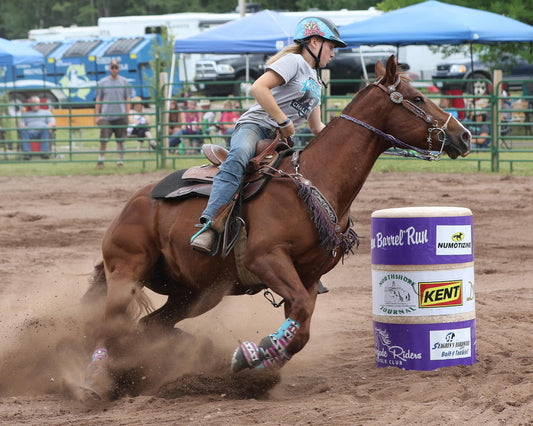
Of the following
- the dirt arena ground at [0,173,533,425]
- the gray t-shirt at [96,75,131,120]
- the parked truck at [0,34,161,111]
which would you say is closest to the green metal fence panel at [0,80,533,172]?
the gray t-shirt at [96,75,131,120]

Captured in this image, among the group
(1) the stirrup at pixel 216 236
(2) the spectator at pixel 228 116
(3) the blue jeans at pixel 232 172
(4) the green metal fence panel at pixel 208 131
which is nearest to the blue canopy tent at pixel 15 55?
(4) the green metal fence panel at pixel 208 131

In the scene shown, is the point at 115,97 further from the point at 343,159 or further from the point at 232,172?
the point at 343,159

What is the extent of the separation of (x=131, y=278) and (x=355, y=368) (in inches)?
66.5

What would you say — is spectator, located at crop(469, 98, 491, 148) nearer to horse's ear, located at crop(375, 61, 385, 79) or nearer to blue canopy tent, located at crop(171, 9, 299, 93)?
blue canopy tent, located at crop(171, 9, 299, 93)

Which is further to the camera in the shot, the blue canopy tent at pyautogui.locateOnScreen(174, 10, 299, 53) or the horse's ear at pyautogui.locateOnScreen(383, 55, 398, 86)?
the blue canopy tent at pyautogui.locateOnScreen(174, 10, 299, 53)

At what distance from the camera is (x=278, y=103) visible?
5508mm

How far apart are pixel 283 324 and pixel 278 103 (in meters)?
1.50

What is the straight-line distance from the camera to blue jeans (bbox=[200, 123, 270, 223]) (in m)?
5.19

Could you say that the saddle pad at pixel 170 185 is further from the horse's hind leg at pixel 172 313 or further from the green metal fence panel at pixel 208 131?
the green metal fence panel at pixel 208 131

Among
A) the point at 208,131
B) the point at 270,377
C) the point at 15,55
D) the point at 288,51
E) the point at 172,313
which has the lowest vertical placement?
the point at 270,377

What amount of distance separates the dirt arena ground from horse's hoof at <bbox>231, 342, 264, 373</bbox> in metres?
0.23

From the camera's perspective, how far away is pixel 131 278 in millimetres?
5730

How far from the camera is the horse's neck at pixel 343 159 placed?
206 inches

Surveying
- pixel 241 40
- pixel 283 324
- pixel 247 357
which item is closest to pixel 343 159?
pixel 283 324
